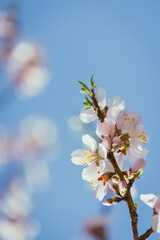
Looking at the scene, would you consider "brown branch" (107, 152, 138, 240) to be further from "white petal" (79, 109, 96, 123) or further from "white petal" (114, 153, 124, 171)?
"white petal" (79, 109, 96, 123)

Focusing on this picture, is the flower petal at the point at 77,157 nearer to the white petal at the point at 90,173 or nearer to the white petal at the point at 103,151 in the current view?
the white petal at the point at 90,173

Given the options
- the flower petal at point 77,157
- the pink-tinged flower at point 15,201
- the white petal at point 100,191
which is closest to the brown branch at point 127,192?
the white petal at point 100,191

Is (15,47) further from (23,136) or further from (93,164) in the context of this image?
(93,164)

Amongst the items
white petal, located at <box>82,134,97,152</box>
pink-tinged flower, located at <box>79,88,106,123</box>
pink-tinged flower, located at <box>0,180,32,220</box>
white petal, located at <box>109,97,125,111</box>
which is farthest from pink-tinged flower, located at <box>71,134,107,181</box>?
pink-tinged flower, located at <box>0,180,32,220</box>

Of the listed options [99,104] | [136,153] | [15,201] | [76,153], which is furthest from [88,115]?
[15,201]

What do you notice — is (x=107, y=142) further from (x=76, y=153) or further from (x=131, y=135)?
(x=76, y=153)

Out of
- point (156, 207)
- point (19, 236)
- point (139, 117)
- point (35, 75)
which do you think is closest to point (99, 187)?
point (156, 207)
